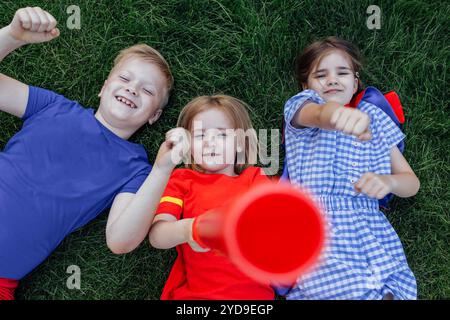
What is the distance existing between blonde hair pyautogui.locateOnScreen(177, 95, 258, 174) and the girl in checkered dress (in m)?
0.11

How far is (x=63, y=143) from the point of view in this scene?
137 cm

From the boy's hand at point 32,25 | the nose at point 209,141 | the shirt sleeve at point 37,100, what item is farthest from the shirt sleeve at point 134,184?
the boy's hand at point 32,25

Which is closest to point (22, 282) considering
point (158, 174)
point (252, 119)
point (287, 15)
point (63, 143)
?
point (63, 143)

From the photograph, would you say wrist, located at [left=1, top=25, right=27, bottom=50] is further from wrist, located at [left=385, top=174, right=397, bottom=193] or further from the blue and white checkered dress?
wrist, located at [left=385, top=174, right=397, bottom=193]

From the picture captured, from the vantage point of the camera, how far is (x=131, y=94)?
Answer: 4.50 ft

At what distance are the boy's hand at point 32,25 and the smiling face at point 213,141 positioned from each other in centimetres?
45

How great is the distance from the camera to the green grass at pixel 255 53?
1524 millimetres

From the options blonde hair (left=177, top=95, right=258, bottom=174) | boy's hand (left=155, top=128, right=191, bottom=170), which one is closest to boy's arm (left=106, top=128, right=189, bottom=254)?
boy's hand (left=155, top=128, right=191, bottom=170)

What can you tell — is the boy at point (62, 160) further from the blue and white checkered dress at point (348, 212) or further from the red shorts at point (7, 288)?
the blue and white checkered dress at point (348, 212)

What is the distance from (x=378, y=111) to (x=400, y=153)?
140 mm

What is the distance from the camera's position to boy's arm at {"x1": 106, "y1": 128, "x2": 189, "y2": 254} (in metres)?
1.07
